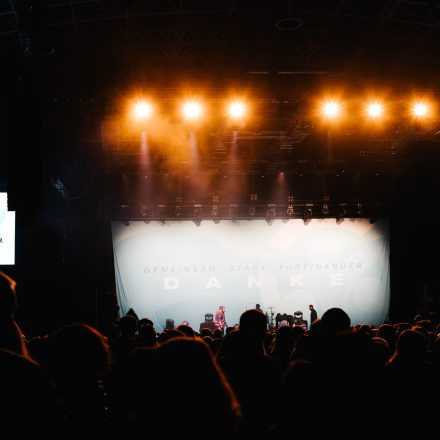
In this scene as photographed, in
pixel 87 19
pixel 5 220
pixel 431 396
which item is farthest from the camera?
pixel 5 220

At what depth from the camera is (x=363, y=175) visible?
709 inches

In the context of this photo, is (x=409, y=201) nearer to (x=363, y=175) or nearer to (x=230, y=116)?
(x=363, y=175)

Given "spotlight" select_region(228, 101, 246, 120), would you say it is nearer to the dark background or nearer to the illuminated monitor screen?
the dark background

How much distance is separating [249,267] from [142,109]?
8.04 metres

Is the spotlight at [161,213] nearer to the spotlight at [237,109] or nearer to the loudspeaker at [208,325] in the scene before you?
the loudspeaker at [208,325]

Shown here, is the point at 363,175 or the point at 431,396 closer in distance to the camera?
the point at 431,396

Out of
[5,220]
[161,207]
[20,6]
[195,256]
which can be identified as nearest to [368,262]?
[195,256]

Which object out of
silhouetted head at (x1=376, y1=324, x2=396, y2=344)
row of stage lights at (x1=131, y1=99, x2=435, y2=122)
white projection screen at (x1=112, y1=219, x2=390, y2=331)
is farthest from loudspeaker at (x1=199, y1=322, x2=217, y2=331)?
silhouetted head at (x1=376, y1=324, x2=396, y2=344)

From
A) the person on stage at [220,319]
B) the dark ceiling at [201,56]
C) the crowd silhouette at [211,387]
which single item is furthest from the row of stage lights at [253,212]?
the crowd silhouette at [211,387]

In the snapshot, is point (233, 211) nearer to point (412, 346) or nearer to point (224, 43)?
point (224, 43)

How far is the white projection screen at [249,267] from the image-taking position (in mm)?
17609

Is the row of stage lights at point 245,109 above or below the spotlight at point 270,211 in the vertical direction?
above

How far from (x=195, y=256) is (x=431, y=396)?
15.0 metres

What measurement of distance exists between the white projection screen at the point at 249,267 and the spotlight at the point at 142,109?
6641mm
